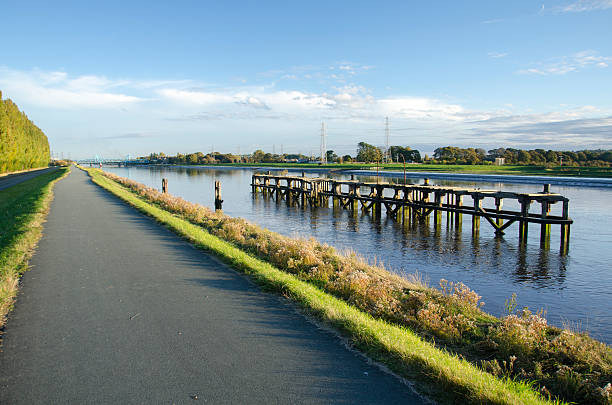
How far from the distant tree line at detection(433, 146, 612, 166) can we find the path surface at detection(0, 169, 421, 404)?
101 m

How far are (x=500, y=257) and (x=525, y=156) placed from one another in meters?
119

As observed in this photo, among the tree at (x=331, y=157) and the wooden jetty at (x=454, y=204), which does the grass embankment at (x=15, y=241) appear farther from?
the tree at (x=331, y=157)

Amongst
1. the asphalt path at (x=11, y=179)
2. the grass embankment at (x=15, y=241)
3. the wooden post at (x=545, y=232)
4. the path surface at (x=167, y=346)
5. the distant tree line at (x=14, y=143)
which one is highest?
the distant tree line at (x=14, y=143)

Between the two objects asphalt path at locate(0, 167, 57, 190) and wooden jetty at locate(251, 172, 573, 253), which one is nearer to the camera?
wooden jetty at locate(251, 172, 573, 253)

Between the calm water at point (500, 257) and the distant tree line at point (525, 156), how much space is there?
8136 centimetres

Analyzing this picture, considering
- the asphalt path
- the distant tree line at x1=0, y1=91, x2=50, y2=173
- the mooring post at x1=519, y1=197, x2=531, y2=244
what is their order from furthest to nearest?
the distant tree line at x1=0, y1=91, x2=50, y2=173 < the asphalt path < the mooring post at x1=519, y1=197, x2=531, y2=244

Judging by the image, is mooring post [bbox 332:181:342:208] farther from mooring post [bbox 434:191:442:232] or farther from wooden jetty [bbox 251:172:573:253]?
mooring post [bbox 434:191:442:232]

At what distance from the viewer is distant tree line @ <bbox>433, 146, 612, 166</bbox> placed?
3984 inches

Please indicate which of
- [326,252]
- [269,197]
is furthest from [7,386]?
[269,197]

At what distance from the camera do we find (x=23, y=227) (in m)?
14.1

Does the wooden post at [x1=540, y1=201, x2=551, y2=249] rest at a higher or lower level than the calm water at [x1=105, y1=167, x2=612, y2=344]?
higher

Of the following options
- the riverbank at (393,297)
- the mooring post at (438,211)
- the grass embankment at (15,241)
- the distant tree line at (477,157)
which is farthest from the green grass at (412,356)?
the distant tree line at (477,157)

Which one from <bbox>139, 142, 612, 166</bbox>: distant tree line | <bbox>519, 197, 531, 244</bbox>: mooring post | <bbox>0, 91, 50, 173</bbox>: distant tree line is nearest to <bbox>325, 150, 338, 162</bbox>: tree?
<bbox>139, 142, 612, 166</bbox>: distant tree line

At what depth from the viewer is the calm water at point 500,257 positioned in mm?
10927
